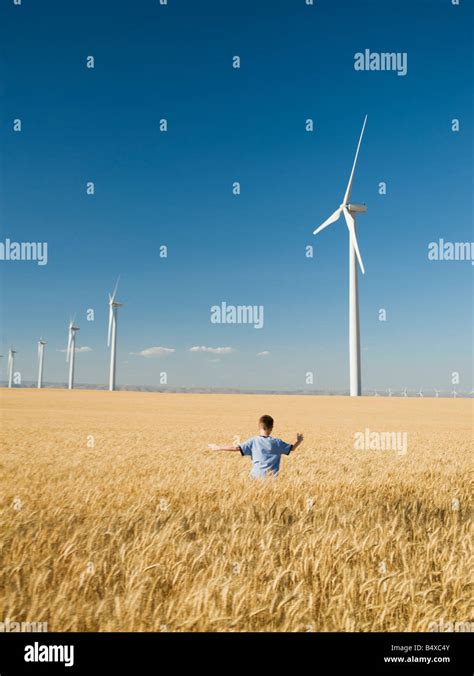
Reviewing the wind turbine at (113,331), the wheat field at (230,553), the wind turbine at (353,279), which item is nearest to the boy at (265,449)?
the wheat field at (230,553)

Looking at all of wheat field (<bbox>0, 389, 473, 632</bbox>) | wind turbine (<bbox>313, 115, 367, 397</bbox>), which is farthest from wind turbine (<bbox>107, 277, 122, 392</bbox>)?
wheat field (<bbox>0, 389, 473, 632</bbox>)

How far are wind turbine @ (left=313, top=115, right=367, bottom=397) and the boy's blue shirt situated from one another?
5762 centimetres

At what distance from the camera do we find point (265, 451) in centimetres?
1087

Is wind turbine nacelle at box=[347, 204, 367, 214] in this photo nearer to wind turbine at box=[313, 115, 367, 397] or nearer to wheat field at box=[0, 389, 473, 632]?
wind turbine at box=[313, 115, 367, 397]

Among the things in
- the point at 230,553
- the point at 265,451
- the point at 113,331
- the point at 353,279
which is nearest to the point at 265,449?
the point at 265,451

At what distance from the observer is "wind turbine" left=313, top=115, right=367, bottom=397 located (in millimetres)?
70625

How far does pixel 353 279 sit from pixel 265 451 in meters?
67.7

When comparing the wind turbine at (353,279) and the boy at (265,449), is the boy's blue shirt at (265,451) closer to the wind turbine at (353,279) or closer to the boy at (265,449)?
the boy at (265,449)

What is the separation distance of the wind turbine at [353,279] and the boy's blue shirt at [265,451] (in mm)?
57622

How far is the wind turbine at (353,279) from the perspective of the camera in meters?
70.6

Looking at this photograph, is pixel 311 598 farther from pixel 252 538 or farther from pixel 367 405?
pixel 367 405

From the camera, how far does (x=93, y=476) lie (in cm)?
1245
